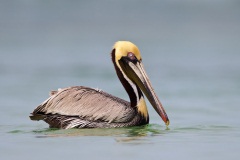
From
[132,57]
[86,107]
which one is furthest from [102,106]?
[132,57]

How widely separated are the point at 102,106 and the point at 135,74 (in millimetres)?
624

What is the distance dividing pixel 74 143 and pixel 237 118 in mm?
3294

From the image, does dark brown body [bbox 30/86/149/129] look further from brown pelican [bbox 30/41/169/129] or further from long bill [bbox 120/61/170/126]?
long bill [bbox 120/61/170/126]

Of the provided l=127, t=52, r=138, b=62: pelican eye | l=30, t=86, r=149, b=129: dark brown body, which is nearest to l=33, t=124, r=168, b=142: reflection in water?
l=30, t=86, r=149, b=129: dark brown body

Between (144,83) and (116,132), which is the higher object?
(144,83)

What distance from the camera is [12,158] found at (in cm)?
870

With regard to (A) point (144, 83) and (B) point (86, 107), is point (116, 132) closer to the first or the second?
(B) point (86, 107)

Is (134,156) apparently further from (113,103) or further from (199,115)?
(199,115)

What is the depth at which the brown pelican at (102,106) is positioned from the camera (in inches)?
446

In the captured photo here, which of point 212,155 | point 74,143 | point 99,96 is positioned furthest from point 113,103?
point 212,155

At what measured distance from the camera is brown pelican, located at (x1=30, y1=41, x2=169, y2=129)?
1134cm

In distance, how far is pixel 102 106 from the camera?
11375 millimetres

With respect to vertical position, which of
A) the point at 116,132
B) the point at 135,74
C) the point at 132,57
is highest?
the point at 132,57

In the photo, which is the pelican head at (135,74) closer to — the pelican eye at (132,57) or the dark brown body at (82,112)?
the pelican eye at (132,57)
